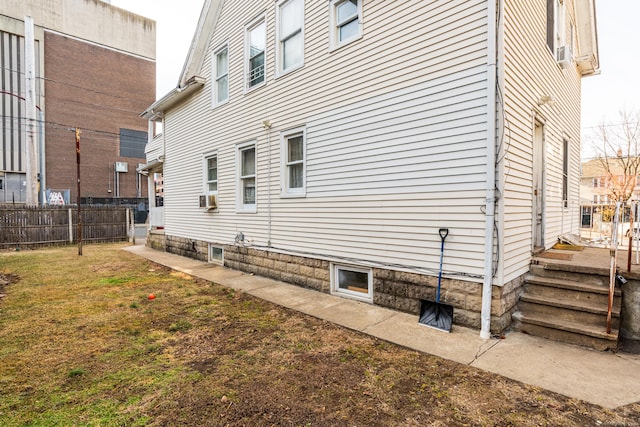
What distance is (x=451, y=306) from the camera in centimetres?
435

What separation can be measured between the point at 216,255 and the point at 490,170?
7.95m

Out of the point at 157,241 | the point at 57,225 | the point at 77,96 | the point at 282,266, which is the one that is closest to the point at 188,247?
the point at 157,241

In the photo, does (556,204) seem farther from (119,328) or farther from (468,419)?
(119,328)

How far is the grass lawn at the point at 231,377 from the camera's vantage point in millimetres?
2482

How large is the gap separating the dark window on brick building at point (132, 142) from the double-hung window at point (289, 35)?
31.7 metres

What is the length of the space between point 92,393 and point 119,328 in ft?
5.81

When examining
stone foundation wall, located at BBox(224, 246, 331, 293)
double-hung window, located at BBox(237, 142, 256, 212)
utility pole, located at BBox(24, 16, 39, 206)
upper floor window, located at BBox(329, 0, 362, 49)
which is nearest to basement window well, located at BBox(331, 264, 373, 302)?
stone foundation wall, located at BBox(224, 246, 331, 293)

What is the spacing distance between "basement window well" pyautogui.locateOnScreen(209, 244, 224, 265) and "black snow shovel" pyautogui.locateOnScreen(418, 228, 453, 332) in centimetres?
635

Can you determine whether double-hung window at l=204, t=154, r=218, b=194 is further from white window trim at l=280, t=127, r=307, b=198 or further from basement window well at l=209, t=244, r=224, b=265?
white window trim at l=280, t=127, r=307, b=198

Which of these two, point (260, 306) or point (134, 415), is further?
point (260, 306)

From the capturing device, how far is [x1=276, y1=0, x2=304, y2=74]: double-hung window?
6.77 metres

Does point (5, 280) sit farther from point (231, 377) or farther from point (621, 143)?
point (621, 143)

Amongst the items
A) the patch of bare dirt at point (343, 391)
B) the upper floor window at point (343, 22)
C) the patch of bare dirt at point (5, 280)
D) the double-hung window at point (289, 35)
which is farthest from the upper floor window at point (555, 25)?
the patch of bare dirt at point (5, 280)

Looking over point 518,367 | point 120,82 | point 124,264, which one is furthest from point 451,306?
point 120,82
